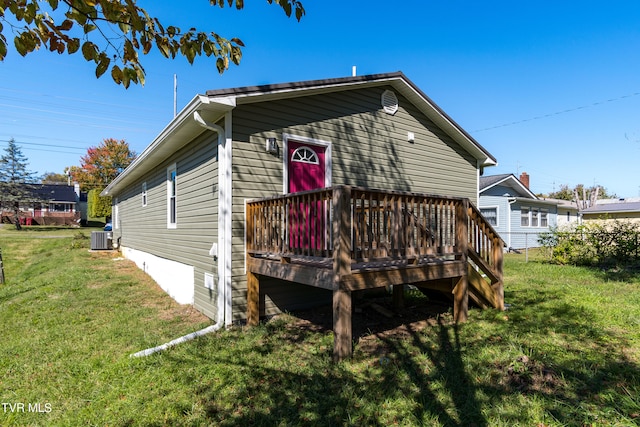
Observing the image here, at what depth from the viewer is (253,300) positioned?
5766 mm

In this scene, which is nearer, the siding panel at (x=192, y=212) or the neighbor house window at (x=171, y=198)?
the siding panel at (x=192, y=212)

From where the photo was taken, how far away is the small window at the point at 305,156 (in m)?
6.64

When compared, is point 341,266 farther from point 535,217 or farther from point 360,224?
point 535,217

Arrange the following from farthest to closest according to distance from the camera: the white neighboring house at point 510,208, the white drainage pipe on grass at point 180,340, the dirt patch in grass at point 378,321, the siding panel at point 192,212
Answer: the white neighboring house at point 510,208, the siding panel at point 192,212, the dirt patch in grass at point 378,321, the white drainage pipe on grass at point 180,340

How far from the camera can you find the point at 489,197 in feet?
61.1

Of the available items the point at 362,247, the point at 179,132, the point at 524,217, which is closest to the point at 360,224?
the point at 362,247

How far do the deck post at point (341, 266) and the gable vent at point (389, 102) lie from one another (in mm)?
4607

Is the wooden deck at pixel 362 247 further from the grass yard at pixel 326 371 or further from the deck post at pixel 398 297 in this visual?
the grass yard at pixel 326 371

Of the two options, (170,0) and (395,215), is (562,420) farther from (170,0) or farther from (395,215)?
(170,0)

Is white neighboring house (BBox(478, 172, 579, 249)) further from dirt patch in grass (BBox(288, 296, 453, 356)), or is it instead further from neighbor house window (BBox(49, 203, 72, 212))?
neighbor house window (BBox(49, 203, 72, 212))

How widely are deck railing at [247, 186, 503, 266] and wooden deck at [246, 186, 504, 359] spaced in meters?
0.01

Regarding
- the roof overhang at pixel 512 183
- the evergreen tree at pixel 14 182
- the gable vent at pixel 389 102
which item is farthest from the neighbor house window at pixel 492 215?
the evergreen tree at pixel 14 182

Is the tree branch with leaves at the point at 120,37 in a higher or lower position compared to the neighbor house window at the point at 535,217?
higher

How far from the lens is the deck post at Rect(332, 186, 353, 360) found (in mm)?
4082
